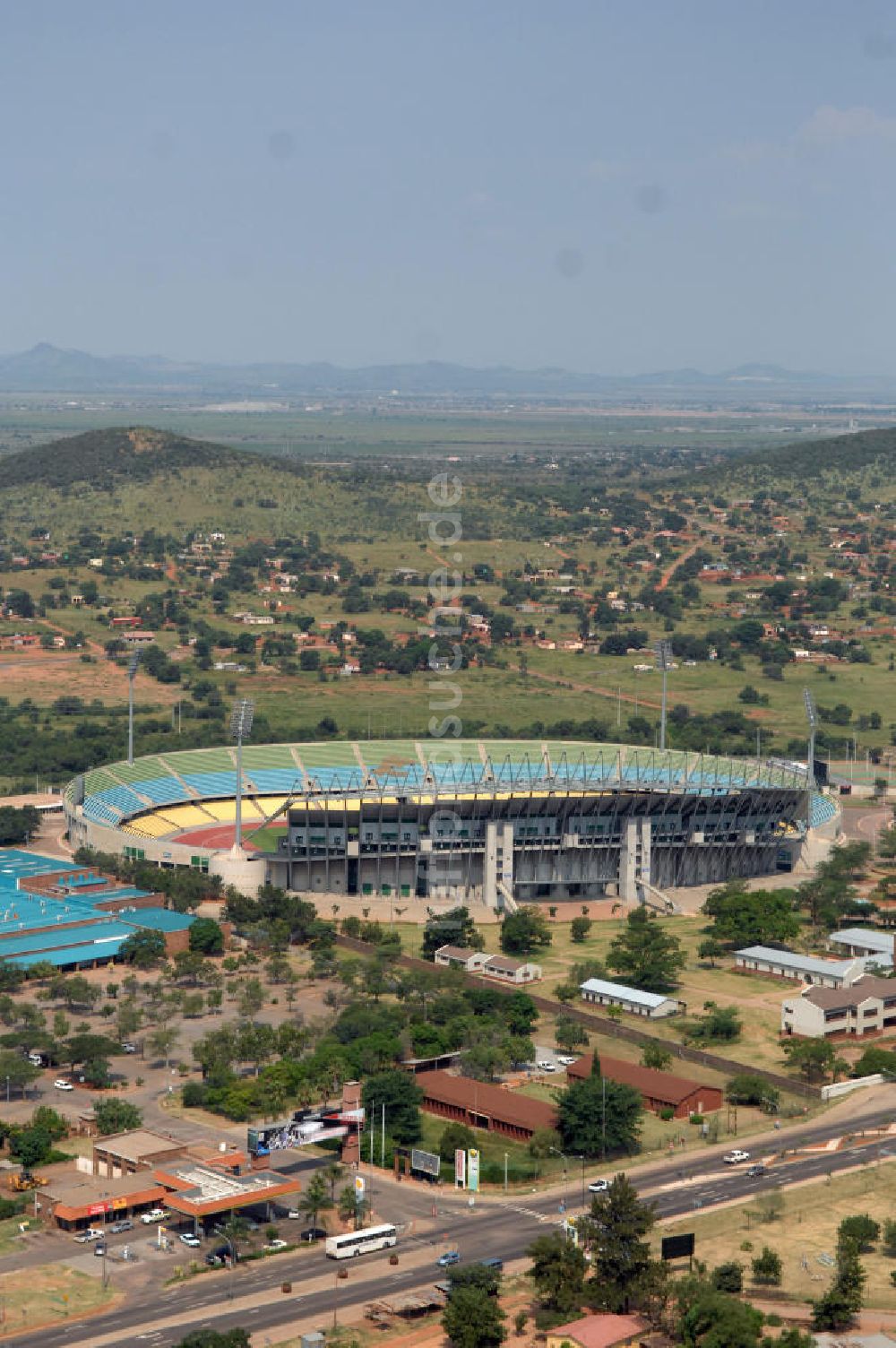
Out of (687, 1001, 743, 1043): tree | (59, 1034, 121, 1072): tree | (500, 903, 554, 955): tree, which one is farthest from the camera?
(500, 903, 554, 955): tree

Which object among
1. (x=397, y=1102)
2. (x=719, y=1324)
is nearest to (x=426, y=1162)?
(x=397, y=1102)

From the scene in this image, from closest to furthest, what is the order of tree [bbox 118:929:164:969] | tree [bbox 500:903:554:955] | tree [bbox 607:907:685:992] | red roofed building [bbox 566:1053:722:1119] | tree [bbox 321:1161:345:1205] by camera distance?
tree [bbox 321:1161:345:1205] < red roofed building [bbox 566:1053:722:1119] < tree [bbox 607:907:685:992] < tree [bbox 118:929:164:969] < tree [bbox 500:903:554:955]

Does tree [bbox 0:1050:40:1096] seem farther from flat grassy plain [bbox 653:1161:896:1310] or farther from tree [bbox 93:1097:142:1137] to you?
flat grassy plain [bbox 653:1161:896:1310]

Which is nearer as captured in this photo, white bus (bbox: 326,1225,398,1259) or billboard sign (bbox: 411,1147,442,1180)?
white bus (bbox: 326,1225,398,1259)

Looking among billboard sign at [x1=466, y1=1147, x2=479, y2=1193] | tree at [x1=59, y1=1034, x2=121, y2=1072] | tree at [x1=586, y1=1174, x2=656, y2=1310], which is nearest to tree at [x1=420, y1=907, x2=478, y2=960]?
tree at [x1=59, y1=1034, x2=121, y2=1072]

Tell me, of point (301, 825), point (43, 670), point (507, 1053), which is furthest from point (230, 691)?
point (507, 1053)

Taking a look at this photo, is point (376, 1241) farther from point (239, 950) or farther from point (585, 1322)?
point (239, 950)

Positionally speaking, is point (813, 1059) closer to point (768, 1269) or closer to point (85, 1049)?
point (768, 1269)
